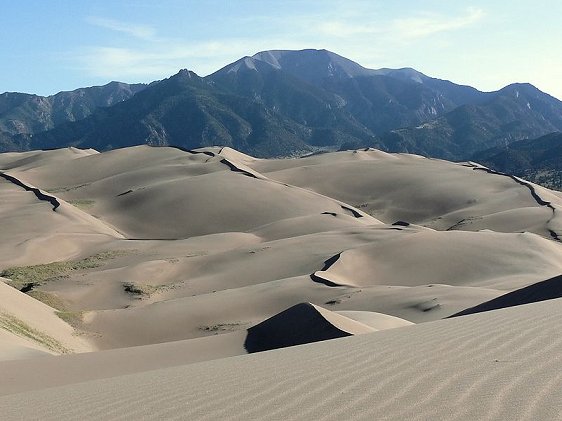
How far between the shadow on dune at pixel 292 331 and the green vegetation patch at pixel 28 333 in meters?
3.83

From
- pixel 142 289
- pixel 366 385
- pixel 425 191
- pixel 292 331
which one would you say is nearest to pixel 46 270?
pixel 142 289

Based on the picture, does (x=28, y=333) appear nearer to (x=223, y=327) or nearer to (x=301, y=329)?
(x=223, y=327)

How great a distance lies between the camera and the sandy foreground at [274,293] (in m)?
5.50

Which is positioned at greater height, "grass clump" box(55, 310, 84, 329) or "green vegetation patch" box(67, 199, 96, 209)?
"green vegetation patch" box(67, 199, 96, 209)

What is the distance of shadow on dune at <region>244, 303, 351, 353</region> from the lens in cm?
1221

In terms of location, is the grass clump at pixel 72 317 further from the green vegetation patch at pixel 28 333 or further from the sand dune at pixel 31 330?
the green vegetation patch at pixel 28 333

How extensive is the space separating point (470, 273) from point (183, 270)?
1048cm

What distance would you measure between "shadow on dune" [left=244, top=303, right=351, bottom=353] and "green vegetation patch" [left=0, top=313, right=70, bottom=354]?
12.6ft

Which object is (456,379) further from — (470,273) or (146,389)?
(470,273)

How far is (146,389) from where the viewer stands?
21.4ft

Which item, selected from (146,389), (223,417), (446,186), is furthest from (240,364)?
(446,186)

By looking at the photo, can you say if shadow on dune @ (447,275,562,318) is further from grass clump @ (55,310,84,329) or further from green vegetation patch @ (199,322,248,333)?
grass clump @ (55,310,84,329)

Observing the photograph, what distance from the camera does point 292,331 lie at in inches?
518

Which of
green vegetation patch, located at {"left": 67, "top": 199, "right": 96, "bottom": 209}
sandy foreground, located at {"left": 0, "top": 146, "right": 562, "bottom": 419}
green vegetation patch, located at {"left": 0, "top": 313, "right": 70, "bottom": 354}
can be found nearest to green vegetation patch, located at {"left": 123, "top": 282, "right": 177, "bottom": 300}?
sandy foreground, located at {"left": 0, "top": 146, "right": 562, "bottom": 419}
